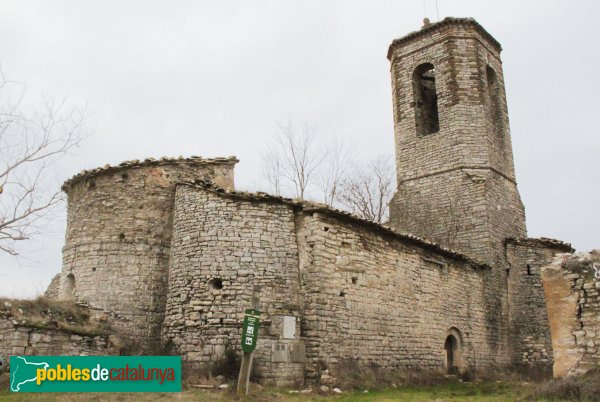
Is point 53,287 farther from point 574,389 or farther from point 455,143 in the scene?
point 455,143

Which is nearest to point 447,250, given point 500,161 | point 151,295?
point 500,161

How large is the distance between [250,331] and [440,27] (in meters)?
13.8

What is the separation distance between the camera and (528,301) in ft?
53.4

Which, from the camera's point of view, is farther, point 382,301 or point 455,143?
point 455,143

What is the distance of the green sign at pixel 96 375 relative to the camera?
28.1 ft

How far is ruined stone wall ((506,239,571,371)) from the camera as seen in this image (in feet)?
52.4

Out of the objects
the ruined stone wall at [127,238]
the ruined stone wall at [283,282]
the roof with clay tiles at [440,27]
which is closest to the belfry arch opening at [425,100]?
the roof with clay tiles at [440,27]

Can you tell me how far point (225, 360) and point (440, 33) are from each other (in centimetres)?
1361

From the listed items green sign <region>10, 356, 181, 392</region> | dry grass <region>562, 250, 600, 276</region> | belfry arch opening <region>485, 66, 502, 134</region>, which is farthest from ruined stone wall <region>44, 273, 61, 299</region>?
belfry arch opening <region>485, 66, 502, 134</region>

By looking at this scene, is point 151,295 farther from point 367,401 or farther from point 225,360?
point 367,401

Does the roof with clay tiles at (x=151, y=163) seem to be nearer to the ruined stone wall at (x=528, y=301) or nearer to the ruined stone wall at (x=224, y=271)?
the ruined stone wall at (x=224, y=271)

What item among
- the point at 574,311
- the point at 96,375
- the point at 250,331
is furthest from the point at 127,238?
the point at 574,311

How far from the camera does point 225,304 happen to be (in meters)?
10.5

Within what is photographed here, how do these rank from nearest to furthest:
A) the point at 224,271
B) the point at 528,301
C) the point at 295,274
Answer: the point at 224,271 → the point at 295,274 → the point at 528,301
